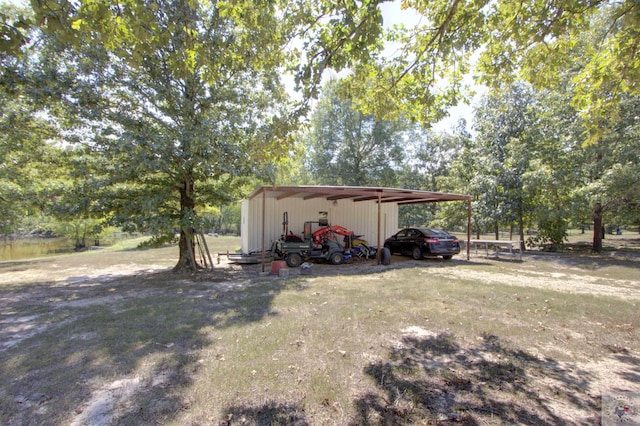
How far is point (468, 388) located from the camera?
2.91 meters

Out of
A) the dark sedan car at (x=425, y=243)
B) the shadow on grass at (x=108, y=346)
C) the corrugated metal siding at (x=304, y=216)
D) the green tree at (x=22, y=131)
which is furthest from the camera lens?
the corrugated metal siding at (x=304, y=216)

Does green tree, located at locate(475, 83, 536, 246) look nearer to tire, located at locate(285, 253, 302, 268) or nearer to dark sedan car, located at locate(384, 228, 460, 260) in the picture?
dark sedan car, located at locate(384, 228, 460, 260)

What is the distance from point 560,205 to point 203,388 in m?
16.6

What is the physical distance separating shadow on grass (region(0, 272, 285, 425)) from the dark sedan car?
6.89 m

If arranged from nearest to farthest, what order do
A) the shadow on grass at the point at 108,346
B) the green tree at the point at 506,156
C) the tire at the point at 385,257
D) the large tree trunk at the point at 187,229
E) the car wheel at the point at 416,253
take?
the shadow on grass at the point at 108,346, the large tree trunk at the point at 187,229, the tire at the point at 385,257, the car wheel at the point at 416,253, the green tree at the point at 506,156

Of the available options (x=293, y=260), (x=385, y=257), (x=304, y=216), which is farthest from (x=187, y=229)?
(x=385, y=257)

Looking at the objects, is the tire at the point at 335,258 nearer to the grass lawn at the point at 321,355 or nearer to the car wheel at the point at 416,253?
the car wheel at the point at 416,253

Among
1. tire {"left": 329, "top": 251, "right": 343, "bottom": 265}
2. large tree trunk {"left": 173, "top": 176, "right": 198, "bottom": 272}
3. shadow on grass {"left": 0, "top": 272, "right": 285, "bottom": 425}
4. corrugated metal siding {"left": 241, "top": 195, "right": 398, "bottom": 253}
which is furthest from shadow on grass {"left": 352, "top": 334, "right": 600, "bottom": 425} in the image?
corrugated metal siding {"left": 241, "top": 195, "right": 398, "bottom": 253}

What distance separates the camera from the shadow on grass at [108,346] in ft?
8.54

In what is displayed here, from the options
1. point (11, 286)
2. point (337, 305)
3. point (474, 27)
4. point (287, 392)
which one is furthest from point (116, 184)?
point (474, 27)

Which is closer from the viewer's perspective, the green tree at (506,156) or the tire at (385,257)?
the tire at (385,257)

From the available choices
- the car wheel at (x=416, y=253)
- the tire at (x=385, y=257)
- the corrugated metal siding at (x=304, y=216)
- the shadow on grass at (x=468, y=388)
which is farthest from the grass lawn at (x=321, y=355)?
the corrugated metal siding at (x=304, y=216)

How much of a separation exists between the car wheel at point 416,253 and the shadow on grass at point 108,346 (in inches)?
272

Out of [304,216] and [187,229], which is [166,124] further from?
[304,216]
